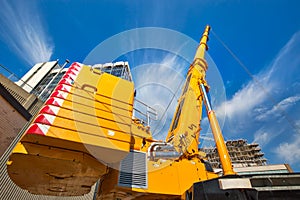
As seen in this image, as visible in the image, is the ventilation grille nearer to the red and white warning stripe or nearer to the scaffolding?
the red and white warning stripe

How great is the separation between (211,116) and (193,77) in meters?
2.39

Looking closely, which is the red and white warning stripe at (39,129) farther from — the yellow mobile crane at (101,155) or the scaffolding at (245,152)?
the scaffolding at (245,152)

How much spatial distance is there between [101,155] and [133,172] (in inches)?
43.8

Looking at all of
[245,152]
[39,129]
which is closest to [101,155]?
[39,129]

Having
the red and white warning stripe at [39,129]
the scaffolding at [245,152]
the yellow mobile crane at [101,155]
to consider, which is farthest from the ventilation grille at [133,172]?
the scaffolding at [245,152]

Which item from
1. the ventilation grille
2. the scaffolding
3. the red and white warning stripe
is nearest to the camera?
the red and white warning stripe

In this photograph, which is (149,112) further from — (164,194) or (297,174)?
(297,174)

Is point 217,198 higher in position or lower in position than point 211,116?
lower

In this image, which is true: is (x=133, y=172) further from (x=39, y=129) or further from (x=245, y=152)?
(x=245, y=152)

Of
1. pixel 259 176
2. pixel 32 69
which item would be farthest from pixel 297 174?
pixel 32 69

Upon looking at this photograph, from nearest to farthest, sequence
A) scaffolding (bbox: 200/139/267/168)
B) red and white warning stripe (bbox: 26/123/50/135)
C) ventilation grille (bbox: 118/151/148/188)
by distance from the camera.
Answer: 1. red and white warning stripe (bbox: 26/123/50/135)
2. ventilation grille (bbox: 118/151/148/188)
3. scaffolding (bbox: 200/139/267/168)

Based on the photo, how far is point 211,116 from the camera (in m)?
5.33

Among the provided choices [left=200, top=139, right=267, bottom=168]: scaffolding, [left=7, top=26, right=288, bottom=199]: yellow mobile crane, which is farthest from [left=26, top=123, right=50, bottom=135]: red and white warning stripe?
[left=200, top=139, right=267, bottom=168]: scaffolding

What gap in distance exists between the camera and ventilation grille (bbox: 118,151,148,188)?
131 inches
